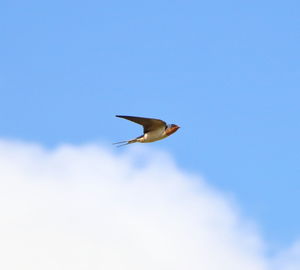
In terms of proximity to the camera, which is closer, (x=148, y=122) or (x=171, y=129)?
(x=148, y=122)

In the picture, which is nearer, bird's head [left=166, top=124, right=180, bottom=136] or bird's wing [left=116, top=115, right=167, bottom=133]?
bird's wing [left=116, top=115, right=167, bottom=133]

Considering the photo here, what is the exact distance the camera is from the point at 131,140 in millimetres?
33281

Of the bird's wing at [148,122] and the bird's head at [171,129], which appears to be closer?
the bird's wing at [148,122]

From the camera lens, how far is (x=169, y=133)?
33594mm

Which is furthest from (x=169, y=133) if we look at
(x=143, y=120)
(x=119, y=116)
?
(x=119, y=116)

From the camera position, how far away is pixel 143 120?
3250 cm

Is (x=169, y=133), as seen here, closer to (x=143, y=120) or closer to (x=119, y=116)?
(x=143, y=120)

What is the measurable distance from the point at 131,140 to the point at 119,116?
2.92 meters

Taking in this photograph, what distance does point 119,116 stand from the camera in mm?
30656

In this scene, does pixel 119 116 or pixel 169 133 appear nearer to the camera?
pixel 119 116

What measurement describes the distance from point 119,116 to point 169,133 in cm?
395

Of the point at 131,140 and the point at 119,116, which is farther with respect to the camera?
the point at 131,140

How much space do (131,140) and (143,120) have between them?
56.9 inches

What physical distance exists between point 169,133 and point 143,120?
6.15ft
